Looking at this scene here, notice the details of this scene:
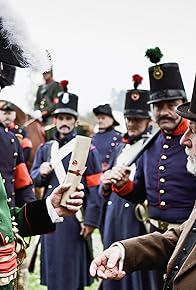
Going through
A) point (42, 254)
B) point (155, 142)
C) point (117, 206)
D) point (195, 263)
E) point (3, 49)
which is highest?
point (3, 49)

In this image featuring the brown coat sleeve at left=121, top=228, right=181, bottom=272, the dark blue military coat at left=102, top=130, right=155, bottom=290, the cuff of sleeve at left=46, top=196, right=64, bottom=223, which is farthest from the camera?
the dark blue military coat at left=102, top=130, right=155, bottom=290

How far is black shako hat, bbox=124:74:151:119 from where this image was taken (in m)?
5.45

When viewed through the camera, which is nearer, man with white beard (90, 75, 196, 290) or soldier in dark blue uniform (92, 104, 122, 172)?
man with white beard (90, 75, 196, 290)

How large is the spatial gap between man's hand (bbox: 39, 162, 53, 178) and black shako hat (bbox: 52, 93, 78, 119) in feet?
2.42

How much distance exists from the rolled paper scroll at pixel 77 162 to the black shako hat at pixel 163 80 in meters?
1.68

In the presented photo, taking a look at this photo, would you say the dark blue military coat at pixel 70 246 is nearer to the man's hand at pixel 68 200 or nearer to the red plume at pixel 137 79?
the red plume at pixel 137 79

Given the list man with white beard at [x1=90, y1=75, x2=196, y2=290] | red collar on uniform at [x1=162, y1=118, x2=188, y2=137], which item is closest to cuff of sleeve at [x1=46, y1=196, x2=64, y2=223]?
man with white beard at [x1=90, y1=75, x2=196, y2=290]

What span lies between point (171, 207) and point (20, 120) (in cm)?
568

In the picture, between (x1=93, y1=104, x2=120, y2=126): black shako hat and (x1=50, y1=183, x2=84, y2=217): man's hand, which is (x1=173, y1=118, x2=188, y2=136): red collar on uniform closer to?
(x1=50, y1=183, x2=84, y2=217): man's hand

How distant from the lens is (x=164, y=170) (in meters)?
4.32

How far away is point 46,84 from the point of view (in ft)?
36.6

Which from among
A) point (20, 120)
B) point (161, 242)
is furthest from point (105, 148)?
point (161, 242)

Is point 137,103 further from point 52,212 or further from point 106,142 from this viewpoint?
point 106,142

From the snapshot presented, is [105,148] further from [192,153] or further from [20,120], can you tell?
[192,153]
